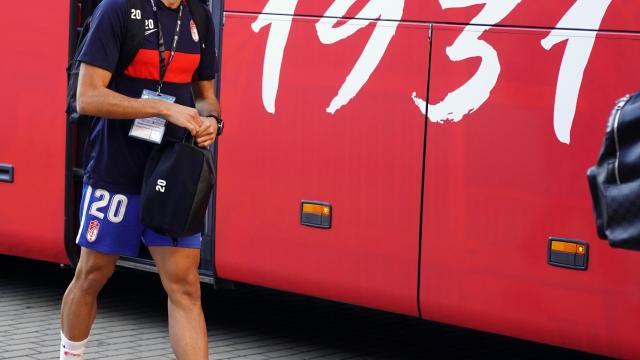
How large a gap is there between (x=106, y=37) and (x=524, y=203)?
186 cm

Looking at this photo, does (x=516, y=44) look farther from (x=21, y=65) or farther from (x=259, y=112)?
(x=21, y=65)

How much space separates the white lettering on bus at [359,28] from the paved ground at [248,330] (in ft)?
4.58

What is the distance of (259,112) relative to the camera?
6.51m

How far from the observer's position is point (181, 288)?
5.06m

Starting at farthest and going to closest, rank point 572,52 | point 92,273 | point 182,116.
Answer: point 572,52 < point 92,273 < point 182,116

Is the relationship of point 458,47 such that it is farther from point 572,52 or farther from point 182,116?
point 182,116

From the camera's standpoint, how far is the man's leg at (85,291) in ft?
16.9

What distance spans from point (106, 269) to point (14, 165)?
251 cm

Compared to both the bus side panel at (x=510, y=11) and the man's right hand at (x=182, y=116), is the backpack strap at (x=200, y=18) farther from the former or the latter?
the bus side panel at (x=510, y=11)

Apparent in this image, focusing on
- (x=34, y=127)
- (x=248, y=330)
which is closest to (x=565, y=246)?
(x=248, y=330)

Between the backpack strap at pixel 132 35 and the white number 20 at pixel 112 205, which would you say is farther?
the white number 20 at pixel 112 205

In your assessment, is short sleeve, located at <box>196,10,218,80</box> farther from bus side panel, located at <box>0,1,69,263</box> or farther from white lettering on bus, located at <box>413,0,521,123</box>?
bus side panel, located at <box>0,1,69,263</box>

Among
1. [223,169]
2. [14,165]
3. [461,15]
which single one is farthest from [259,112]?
[14,165]

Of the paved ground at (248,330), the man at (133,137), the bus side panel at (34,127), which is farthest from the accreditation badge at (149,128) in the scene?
the bus side panel at (34,127)
